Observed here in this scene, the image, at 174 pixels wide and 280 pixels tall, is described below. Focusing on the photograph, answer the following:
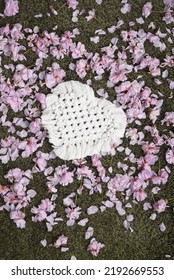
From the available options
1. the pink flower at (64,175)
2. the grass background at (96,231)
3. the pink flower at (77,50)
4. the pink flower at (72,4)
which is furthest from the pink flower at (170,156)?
the pink flower at (72,4)

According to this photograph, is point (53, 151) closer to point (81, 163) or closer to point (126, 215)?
point (81, 163)

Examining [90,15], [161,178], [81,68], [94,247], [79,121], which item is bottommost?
[94,247]

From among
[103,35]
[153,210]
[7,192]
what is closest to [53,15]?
[103,35]

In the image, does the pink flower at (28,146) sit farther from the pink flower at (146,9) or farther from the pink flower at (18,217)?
the pink flower at (146,9)

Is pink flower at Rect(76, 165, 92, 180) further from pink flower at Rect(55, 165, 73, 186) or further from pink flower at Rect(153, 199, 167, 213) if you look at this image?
pink flower at Rect(153, 199, 167, 213)

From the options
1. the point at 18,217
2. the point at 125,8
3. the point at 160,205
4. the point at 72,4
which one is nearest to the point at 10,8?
the point at 72,4

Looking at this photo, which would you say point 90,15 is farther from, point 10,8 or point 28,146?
point 28,146

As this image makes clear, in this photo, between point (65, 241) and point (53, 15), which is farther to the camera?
point (53, 15)
